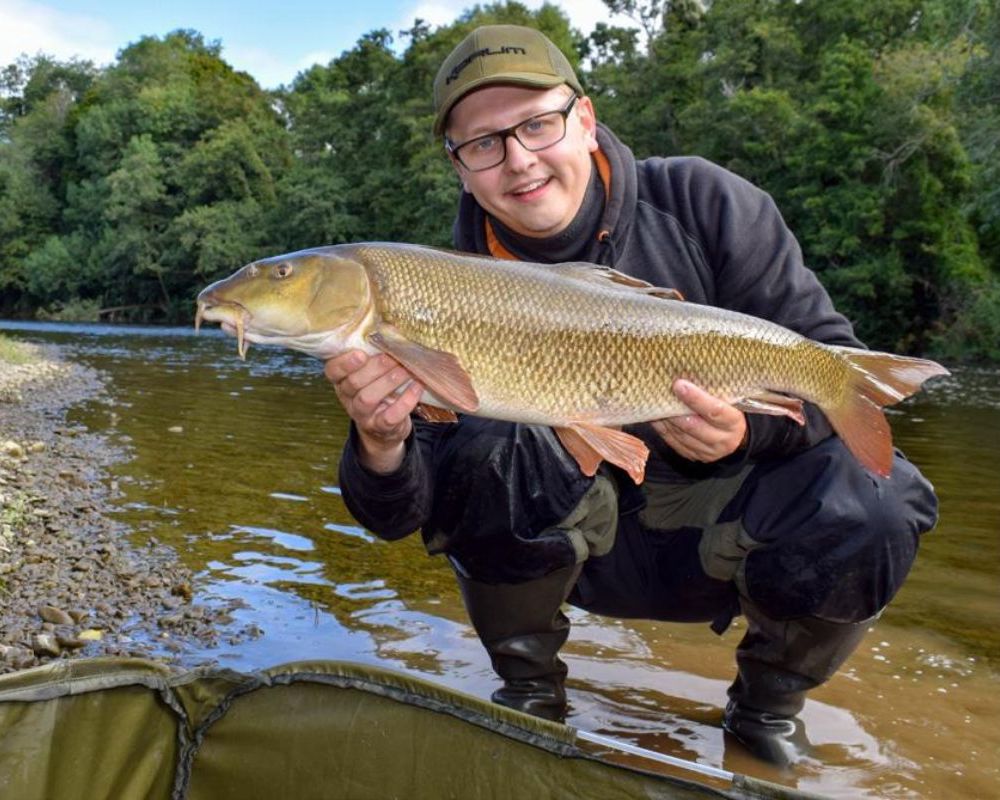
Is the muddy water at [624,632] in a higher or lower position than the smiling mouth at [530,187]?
lower

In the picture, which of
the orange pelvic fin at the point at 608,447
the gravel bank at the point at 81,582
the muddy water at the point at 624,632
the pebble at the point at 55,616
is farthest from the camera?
the pebble at the point at 55,616

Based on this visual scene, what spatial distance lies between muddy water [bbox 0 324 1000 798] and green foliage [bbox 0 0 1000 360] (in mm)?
17037

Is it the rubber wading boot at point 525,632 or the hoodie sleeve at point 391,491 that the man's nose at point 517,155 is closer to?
the hoodie sleeve at point 391,491

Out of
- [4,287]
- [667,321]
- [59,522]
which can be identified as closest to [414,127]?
[4,287]

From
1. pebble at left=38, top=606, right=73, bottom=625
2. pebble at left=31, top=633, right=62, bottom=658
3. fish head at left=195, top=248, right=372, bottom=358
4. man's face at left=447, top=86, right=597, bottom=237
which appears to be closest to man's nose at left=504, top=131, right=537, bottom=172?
man's face at left=447, top=86, right=597, bottom=237

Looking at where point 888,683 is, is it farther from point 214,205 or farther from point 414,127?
point 214,205

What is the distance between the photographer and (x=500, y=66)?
2.69m

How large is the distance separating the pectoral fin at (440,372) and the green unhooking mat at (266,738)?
684 mm

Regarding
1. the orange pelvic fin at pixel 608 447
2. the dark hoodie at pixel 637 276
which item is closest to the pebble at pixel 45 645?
the dark hoodie at pixel 637 276

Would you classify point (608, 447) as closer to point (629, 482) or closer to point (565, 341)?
point (565, 341)

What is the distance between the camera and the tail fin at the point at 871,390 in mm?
2363

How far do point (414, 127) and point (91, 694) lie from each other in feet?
130

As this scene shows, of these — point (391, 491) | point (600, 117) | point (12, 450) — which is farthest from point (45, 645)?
point (600, 117)

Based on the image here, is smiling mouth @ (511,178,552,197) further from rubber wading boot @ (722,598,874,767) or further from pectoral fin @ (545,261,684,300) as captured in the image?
rubber wading boot @ (722,598,874,767)
